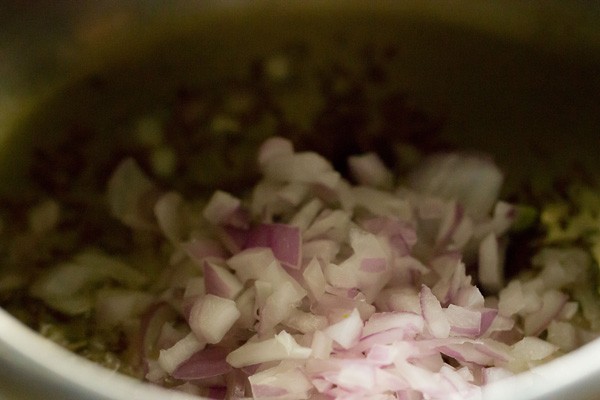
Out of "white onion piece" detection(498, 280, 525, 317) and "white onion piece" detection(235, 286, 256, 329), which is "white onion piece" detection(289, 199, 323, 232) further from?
"white onion piece" detection(498, 280, 525, 317)

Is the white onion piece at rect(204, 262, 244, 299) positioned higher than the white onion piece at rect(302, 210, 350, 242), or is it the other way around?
the white onion piece at rect(302, 210, 350, 242)

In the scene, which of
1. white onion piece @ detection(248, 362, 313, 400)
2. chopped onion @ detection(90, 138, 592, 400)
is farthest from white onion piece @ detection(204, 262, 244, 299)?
white onion piece @ detection(248, 362, 313, 400)

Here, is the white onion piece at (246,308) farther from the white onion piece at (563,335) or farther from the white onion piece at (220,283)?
the white onion piece at (563,335)

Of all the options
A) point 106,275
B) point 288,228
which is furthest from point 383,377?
point 106,275

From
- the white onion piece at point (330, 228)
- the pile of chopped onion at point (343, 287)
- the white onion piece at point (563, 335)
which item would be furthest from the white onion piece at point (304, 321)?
the white onion piece at point (563, 335)

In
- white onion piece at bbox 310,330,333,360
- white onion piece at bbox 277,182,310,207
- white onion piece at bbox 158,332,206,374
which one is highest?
white onion piece at bbox 277,182,310,207

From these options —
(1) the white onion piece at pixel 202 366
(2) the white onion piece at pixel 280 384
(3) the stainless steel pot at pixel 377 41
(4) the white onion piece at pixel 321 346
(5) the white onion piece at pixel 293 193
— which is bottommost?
(1) the white onion piece at pixel 202 366

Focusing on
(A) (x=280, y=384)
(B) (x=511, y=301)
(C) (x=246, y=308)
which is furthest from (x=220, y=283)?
(B) (x=511, y=301)

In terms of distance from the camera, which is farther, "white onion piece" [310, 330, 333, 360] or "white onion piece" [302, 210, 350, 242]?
"white onion piece" [302, 210, 350, 242]
